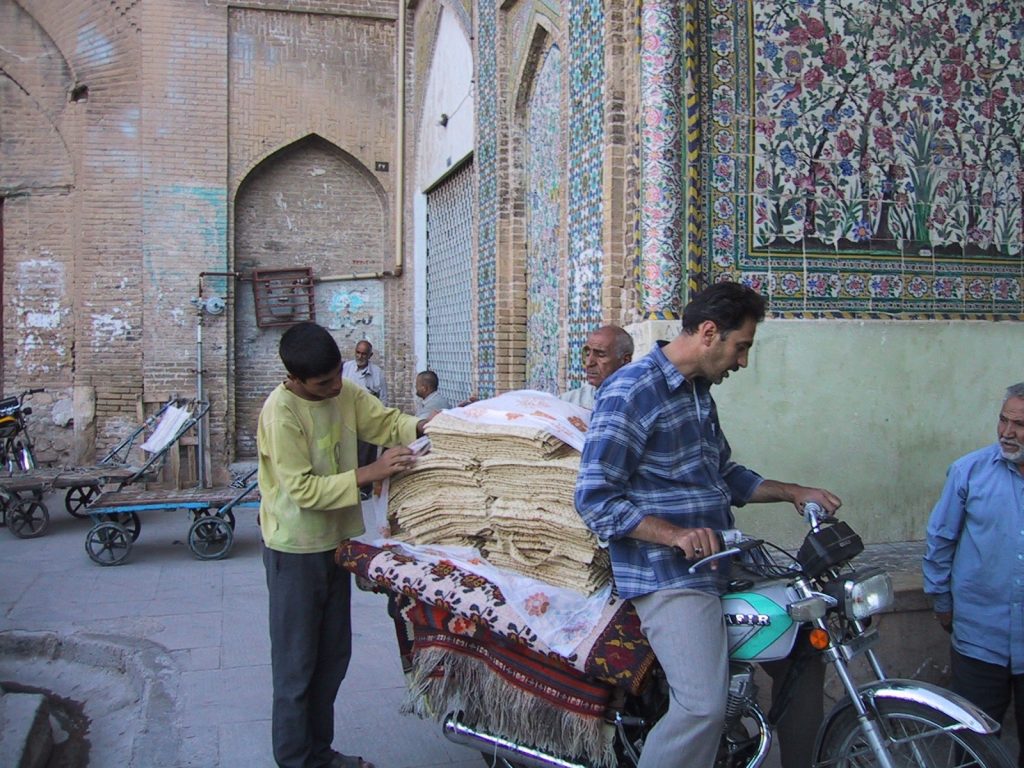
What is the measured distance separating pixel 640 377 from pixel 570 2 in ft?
17.0

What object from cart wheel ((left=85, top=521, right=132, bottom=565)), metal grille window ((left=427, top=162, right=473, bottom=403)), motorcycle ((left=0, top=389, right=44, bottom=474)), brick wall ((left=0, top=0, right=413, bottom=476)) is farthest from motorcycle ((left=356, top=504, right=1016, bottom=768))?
brick wall ((left=0, top=0, right=413, bottom=476))

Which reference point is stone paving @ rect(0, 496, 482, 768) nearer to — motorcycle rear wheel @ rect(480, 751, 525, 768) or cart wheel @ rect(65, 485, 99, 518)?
motorcycle rear wheel @ rect(480, 751, 525, 768)

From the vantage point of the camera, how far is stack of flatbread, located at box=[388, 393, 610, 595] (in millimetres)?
3357

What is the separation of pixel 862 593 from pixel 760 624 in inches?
12.1

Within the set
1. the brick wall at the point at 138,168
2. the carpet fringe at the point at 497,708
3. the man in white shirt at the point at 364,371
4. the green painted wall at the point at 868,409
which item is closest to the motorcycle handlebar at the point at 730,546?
the carpet fringe at the point at 497,708

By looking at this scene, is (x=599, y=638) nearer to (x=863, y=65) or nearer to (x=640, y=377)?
(x=640, y=377)

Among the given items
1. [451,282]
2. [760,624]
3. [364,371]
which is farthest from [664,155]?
[364,371]

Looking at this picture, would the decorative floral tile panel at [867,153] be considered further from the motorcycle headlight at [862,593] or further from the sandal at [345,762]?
the sandal at [345,762]

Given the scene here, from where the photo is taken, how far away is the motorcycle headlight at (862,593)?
2896 mm

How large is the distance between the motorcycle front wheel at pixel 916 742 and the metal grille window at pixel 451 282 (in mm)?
7575

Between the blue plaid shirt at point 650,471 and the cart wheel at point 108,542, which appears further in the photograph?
the cart wheel at point 108,542

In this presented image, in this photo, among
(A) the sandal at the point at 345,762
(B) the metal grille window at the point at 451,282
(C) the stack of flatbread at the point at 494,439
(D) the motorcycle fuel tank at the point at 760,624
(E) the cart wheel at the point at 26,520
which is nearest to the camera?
(D) the motorcycle fuel tank at the point at 760,624

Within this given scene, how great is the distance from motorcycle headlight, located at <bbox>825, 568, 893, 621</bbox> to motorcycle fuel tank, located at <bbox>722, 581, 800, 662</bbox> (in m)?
0.15

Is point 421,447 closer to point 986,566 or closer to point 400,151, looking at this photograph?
point 986,566
